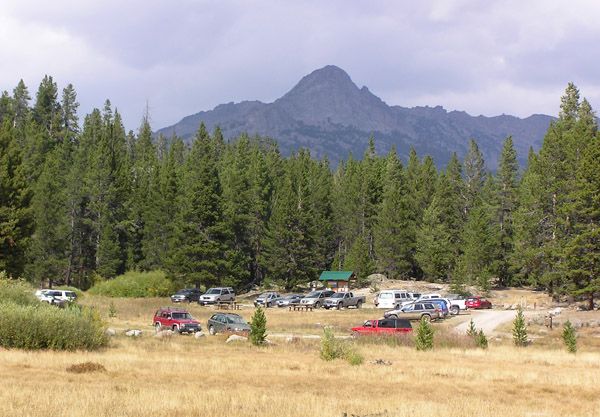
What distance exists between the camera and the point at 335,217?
314 feet

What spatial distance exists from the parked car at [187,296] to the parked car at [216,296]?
2332 mm

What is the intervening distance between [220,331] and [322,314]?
16.6 m

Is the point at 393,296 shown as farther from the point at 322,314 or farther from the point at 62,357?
the point at 62,357

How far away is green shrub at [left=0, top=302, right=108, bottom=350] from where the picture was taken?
25.3 m

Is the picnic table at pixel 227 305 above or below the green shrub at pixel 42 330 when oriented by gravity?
below

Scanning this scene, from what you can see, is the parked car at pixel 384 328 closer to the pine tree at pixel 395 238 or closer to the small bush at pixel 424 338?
the small bush at pixel 424 338

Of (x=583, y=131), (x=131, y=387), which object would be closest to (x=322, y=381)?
(x=131, y=387)

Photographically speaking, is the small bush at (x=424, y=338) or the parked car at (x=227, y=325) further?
the parked car at (x=227, y=325)

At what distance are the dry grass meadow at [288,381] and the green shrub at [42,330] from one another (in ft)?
4.53

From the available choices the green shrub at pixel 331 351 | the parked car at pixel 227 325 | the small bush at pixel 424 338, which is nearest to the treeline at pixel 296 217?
the parked car at pixel 227 325

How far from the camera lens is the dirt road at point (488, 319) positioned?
42.2 meters

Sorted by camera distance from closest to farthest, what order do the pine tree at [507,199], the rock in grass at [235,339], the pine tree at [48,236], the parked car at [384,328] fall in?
the rock in grass at [235,339] < the parked car at [384,328] < the pine tree at [48,236] < the pine tree at [507,199]

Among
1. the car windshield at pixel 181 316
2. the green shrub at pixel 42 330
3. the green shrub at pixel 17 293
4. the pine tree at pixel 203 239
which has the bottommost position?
the car windshield at pixel 181 316

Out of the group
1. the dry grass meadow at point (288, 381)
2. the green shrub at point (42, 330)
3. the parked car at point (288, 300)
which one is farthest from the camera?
the parked car at point (288, 300)
